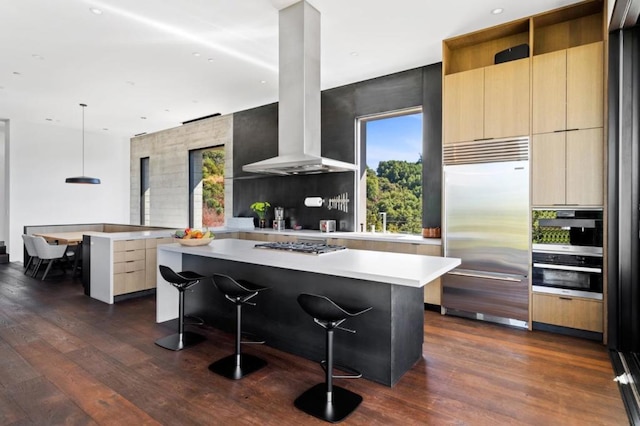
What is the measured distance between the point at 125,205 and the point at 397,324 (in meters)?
8.95

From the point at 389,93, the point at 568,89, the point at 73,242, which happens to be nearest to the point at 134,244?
the point at 73,242

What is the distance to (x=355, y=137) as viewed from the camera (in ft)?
17.9

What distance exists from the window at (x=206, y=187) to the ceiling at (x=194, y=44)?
1.72m

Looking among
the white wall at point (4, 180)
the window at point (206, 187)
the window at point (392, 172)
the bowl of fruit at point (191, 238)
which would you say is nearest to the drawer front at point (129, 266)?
the bowl of fruit at point (191, 238)

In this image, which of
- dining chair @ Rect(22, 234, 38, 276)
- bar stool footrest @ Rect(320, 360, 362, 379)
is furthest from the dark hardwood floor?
dining chair @ Rect(22, 234, 38, 276)

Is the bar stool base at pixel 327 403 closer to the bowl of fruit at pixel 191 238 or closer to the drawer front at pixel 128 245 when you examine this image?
the bowl of fruit at pixel 191 238

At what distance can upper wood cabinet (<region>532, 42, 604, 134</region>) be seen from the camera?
3299 millimetres

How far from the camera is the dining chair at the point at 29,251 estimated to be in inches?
238

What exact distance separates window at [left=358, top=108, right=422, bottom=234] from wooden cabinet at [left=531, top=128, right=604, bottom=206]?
160 cm

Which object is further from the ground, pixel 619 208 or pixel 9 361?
pixel 619 208

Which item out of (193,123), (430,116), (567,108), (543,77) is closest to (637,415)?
(567,108)

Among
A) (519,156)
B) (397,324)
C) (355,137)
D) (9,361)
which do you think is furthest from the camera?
(355,137)

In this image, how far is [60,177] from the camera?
27.0 ft

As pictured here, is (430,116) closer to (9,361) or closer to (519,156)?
(519,156)
